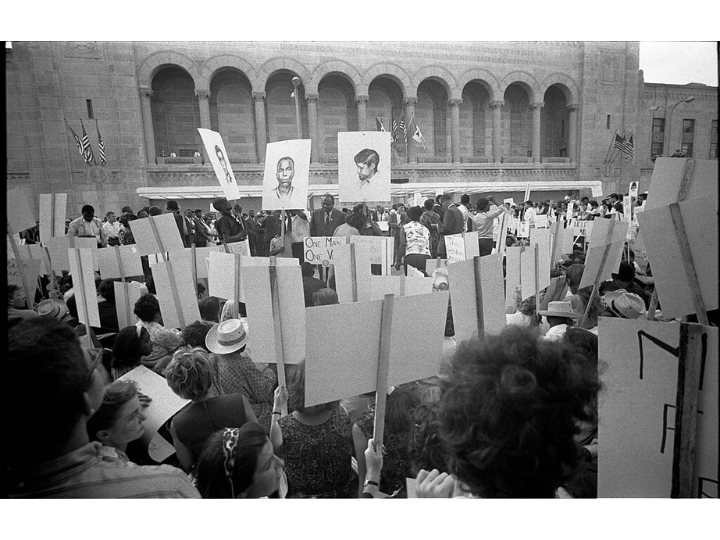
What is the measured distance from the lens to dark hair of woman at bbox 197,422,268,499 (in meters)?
1.31

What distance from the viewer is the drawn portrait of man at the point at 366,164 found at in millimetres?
4637

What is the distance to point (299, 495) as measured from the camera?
5.47 feet

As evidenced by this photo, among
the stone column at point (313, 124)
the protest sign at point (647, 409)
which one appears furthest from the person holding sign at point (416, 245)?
the stone column at point (313, 124)

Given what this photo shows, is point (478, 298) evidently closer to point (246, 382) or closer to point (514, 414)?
point (514, 414)

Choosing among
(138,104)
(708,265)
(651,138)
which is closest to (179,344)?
(708,265)

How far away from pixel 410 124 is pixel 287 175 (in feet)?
47.6

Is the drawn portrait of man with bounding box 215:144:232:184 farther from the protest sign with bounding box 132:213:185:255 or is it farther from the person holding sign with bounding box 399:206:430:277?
the person holding sign with bounding box 399:206:430:277

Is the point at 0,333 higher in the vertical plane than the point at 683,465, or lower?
higher

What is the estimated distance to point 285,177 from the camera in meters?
4.36

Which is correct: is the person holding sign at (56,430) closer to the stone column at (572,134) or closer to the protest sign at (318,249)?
the protest sign at (318,249)

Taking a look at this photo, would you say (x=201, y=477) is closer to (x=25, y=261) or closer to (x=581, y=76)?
(x=25, y=261)

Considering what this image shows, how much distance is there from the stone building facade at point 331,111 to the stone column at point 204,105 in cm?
7

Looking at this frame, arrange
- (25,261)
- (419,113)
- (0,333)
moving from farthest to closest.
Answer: (419,113)
(25,261)
(0,333)

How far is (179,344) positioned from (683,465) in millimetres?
2709
